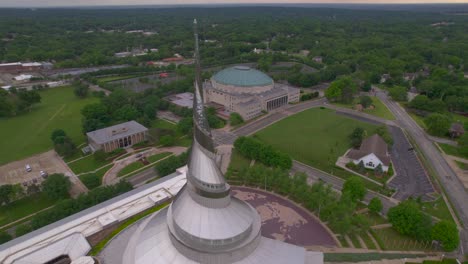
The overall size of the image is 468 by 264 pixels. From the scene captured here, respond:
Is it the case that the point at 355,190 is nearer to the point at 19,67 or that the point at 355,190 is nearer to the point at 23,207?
the point at 23,207

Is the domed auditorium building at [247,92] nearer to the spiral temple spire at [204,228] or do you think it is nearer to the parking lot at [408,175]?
the parking lot at [408,175]

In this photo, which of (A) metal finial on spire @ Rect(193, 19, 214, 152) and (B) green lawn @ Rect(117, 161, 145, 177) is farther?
(B) green lawn @ Rect(117, 161, 145, 177)

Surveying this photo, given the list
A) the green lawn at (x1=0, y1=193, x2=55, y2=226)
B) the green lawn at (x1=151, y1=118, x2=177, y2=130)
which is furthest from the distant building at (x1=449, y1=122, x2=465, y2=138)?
the green lawn at (x1=0, y1=193, x2=55, y2=226)

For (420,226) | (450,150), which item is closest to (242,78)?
(450,150)

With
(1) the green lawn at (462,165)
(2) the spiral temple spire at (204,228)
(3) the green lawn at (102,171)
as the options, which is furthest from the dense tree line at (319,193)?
(1) the green lawn at (462,165)

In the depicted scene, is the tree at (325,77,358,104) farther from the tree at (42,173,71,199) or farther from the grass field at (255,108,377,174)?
the tree at (42,173,71,199)

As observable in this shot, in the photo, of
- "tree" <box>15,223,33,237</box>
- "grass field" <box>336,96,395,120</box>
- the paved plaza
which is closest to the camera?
"tree" <box>15,223,33,237</box>
